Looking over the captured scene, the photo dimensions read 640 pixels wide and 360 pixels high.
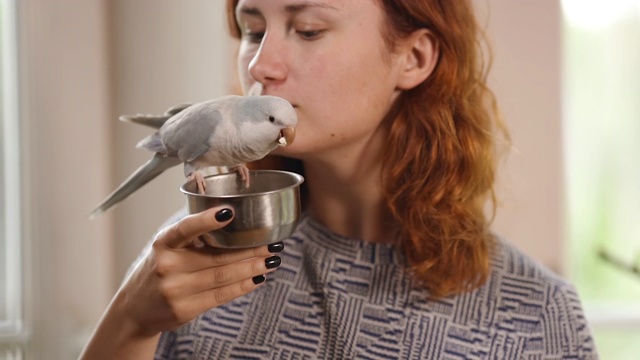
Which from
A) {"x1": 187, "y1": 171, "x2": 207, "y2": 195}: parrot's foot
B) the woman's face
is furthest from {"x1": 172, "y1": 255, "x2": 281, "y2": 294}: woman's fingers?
the woman's face

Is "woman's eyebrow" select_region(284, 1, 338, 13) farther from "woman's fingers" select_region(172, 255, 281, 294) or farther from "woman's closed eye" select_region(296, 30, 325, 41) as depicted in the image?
"woman's fingers" select_region(172, 255, 281, 294)

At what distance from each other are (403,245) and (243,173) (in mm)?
443

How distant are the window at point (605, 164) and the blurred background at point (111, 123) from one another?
0.01 meters

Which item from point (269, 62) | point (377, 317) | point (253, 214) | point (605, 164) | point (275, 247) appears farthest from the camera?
point (605, 164)

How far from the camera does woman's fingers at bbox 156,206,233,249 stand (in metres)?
0.75

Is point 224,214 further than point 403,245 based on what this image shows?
No

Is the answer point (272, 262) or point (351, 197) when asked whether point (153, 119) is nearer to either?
point (272, 262)

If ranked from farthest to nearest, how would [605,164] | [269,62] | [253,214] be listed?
[605,164]
[269,62]
[253,214]

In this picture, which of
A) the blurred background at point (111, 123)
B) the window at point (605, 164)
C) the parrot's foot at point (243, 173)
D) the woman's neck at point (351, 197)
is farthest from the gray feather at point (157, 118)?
the window at point (605, 164)

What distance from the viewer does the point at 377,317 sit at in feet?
3.91

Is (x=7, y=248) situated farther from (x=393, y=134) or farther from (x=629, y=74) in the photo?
(x=629, y=74)

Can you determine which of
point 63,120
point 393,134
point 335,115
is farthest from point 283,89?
point 63,120

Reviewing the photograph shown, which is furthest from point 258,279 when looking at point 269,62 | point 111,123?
point 111,123

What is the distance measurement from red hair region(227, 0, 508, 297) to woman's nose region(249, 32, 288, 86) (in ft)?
0.79
